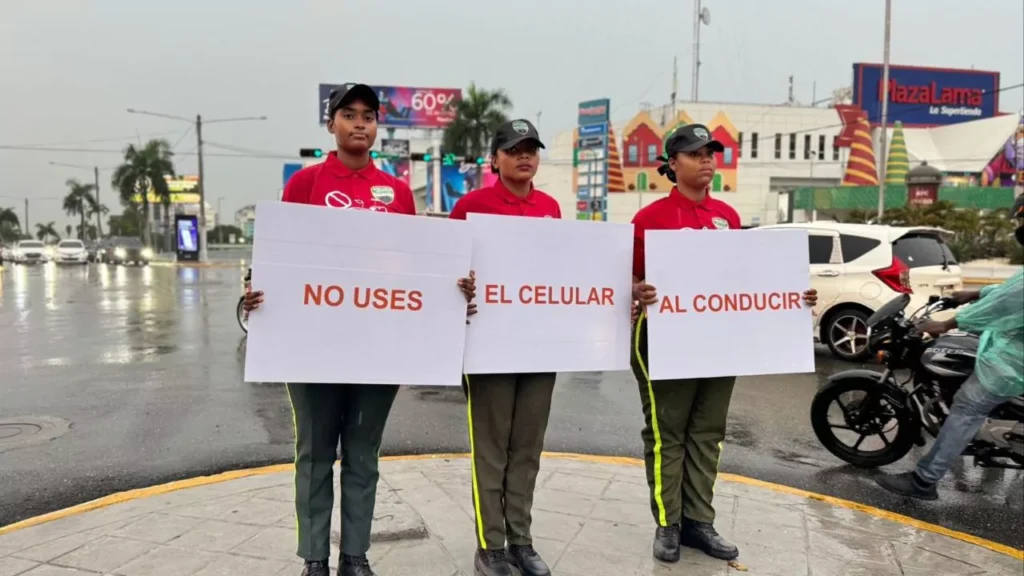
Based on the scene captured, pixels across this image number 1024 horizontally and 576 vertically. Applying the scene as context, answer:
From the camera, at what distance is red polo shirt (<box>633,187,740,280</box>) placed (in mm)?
3404

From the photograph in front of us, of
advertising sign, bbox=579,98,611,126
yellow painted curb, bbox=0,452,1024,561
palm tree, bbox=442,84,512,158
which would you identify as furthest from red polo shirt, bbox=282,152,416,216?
advertising sign, bbox=579,98,611,126

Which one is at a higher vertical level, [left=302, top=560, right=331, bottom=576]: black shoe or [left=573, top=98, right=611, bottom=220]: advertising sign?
[left=573, top=98, right=611, bottom=220]: advertising sign

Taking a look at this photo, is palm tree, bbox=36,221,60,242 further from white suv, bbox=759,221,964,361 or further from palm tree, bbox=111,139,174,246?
white suv, bbox=759,221,964,361

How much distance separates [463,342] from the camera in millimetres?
2998

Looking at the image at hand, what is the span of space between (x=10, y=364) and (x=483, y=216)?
777cm

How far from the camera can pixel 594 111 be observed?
158 ft

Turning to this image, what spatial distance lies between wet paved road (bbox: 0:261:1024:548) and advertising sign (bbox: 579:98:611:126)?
131 feet

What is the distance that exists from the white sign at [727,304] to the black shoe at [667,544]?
76 cm

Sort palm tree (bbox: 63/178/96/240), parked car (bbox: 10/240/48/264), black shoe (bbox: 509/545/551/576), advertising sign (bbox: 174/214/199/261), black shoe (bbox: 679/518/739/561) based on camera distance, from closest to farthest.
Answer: black shoe (bbox: 509/545/551/576)
black shoe (bbox: 679/518/739/561)
parked car (bbox: 10/240/48/264)
advertising sign (bbox: 174/214/199/261)
palm tree (bbox: 63/178/96/240)

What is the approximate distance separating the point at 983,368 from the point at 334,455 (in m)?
3.58

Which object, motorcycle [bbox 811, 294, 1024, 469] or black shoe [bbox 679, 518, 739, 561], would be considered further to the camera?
motorcycle [bbox 811, 294, 1024, 469]

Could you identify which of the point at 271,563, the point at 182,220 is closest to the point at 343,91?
the point at 271,563

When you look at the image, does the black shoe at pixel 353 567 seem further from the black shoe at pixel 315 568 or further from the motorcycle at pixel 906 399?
the motorcycle at pixel 906 399

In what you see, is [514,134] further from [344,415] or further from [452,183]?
[452,183]
